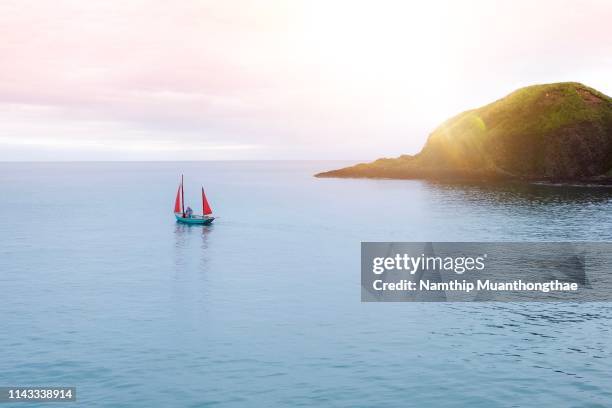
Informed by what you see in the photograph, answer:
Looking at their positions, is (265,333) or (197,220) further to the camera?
(197,220)

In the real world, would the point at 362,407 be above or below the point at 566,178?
below

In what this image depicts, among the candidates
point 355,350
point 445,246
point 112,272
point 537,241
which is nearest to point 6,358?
point 355,350

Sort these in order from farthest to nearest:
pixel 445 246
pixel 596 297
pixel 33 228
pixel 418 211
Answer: pixel 418 211, pixel 33 228, pixel 445 246, pixel 596 297

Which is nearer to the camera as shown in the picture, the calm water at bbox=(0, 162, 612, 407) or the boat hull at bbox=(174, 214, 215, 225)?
the calm water at bbox=(0, 162, 612, 407)

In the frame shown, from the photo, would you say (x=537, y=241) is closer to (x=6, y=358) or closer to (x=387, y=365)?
(x=387, y=365)

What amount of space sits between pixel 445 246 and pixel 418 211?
128ft

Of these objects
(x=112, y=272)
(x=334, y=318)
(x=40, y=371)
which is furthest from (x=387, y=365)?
(x=112, y=272)

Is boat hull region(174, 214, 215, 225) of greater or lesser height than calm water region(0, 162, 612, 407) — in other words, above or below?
above

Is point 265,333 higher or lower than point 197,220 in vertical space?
lower

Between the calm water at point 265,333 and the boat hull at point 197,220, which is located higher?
the boat hull at point 197,220

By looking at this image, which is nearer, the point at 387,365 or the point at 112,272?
the point at 387,365

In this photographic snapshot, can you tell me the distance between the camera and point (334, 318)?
4519 cm

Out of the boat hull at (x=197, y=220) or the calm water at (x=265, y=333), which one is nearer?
the calm water at (x=265, y=333)

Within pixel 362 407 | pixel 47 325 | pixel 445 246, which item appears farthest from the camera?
pixel 445 246
